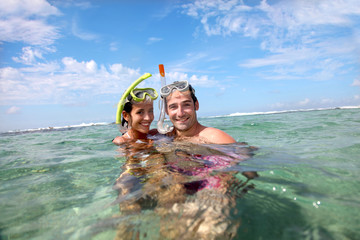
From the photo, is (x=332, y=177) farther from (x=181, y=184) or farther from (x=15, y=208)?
(x=15, y=208)

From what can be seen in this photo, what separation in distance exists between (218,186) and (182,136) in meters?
2.21

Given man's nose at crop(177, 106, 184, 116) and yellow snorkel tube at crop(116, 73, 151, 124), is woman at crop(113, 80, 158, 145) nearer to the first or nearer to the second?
yellow snorkel tube at crop(116, 73, 151, 124)

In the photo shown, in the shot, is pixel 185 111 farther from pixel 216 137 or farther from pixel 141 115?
pixel 141 115

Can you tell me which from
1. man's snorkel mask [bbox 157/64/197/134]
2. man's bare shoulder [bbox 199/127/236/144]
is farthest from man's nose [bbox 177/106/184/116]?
man's bare shoulder [bbox 199/127/236/144]

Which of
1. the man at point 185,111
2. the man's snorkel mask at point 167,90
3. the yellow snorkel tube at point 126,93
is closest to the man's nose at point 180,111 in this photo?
the man at point 185,111

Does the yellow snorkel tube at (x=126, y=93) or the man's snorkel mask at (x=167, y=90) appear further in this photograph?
the yellow snorkel tube at (x=126, y=93)

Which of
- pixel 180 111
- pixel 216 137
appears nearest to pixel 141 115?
pixel 180 111

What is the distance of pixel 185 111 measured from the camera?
12.4 ft

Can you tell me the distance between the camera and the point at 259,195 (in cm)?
191

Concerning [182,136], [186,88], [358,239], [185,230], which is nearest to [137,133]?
[182,136]

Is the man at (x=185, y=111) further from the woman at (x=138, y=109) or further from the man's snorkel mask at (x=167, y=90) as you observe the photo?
the woman at (x=138, y=109)

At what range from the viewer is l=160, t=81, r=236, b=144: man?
3760 mm

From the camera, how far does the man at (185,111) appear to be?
12.3 feet

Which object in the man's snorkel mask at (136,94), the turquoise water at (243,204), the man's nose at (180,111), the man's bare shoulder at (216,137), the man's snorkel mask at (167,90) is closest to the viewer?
the turquoise water at (243,204)
